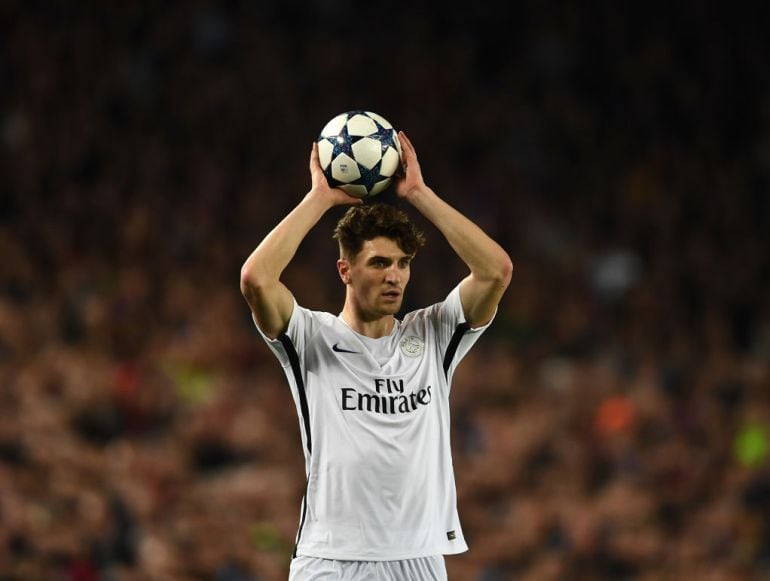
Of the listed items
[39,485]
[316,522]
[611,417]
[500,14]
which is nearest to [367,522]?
[316,522]

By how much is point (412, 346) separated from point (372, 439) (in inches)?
18.2

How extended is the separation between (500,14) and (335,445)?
35.7ft

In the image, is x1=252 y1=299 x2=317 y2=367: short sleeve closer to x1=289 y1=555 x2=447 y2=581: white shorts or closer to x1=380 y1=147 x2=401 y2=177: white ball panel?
x1=380 y1=147 x2=401 y2=177: white ball panel

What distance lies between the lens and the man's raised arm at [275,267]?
4801mm

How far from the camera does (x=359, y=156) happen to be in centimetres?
510

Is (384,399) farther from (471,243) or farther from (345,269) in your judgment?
(471,243)

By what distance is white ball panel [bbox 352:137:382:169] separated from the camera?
5098 millimetres

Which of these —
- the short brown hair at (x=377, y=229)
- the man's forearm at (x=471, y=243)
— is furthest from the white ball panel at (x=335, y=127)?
the man's forearm at (x=471, y=243)

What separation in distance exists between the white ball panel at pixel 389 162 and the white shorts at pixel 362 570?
1545 mm

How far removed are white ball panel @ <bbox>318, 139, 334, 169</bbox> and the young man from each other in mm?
29

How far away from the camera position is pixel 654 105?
14070 millimetres

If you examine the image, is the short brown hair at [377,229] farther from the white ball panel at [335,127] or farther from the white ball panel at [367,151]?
the white ball panel at [335,127]

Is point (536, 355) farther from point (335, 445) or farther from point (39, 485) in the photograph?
point (335, 445)

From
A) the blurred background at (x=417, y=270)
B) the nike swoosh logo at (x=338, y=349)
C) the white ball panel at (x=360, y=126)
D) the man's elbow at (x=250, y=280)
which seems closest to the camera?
the man's elbow at (x=250, y=280)
